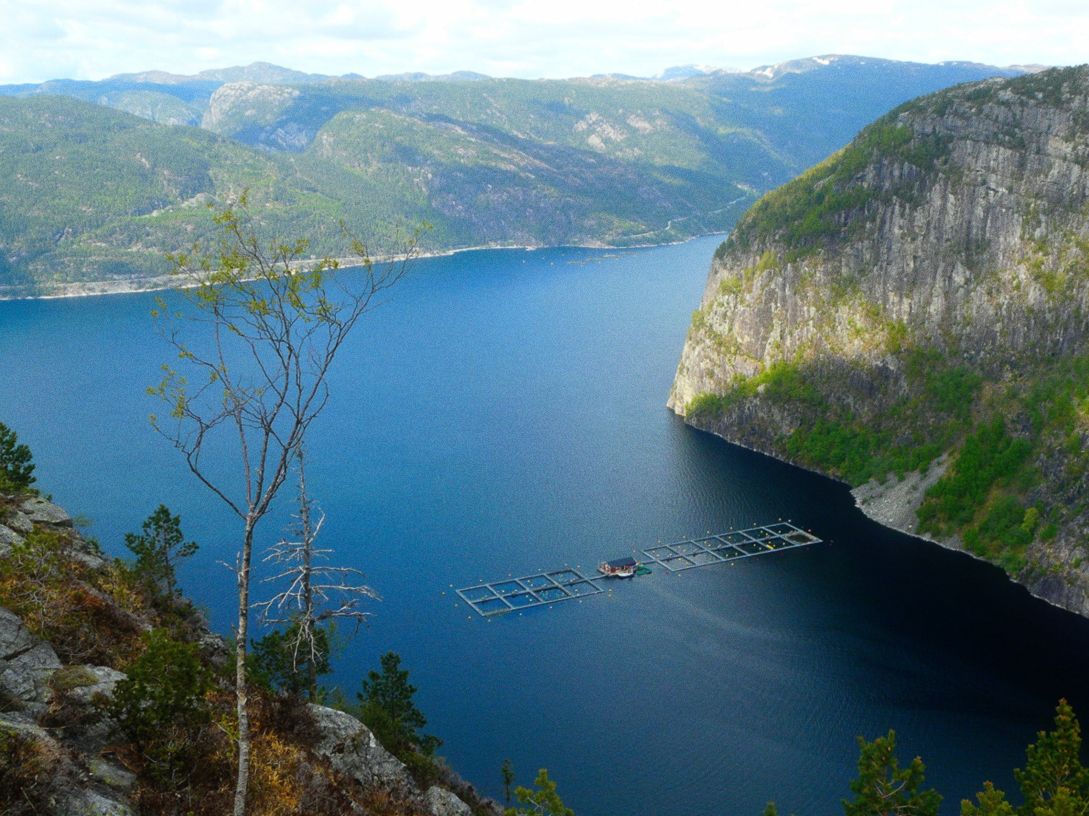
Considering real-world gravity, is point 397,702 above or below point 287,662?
below

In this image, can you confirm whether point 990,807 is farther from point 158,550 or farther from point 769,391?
point 769,391

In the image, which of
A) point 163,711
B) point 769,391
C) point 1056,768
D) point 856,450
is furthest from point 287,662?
point 769,391

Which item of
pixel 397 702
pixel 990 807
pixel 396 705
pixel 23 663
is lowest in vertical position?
pixel 396 705

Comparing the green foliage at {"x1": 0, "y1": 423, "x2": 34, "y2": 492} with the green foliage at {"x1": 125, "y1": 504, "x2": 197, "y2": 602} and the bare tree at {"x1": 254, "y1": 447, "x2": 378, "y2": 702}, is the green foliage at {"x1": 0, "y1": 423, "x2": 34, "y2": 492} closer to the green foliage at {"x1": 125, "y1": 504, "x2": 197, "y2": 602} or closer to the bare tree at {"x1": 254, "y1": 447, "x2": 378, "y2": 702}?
the green foliage at {"x1": 125, "y1": 504, "x2": 197, "y2": 602}

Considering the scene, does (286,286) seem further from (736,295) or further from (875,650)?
(736,295)

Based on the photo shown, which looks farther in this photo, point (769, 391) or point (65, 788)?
point (769, 391)

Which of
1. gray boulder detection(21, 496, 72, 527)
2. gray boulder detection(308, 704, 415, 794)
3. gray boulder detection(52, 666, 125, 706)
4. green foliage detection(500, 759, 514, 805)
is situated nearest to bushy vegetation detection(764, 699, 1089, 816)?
gray boulder detection(308, 704, 415, 794)
